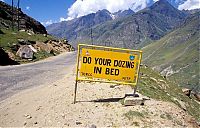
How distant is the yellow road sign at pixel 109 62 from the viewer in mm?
15703

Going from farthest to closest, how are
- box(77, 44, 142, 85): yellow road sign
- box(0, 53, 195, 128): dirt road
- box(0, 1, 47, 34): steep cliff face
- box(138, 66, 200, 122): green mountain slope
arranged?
box(0, 1, 47, 34): steep cliff face, box(138, 66, 200, 122): green mountain slope, box(77, 44, 142, 85): yellow road sign, box(0, 53, 195, 128): dirt road

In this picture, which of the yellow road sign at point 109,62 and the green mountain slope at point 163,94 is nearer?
the yellow road sign at point 109,62

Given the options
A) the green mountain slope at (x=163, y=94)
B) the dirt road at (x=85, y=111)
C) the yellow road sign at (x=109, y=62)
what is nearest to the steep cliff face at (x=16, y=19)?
the green mountain slope at (x=163, y=94)

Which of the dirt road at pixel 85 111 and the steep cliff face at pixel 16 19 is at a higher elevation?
the steep cliff face at pixel 16 19

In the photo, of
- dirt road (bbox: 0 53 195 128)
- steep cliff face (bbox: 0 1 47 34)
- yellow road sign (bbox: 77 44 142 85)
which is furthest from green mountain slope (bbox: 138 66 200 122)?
steep cliff face (bbox: 0 1 47 34)

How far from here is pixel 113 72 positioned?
16.0 metres

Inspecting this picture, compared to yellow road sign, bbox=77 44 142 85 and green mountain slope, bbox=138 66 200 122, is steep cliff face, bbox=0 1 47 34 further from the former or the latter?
yellow road sign, bbox=77 44 142 85

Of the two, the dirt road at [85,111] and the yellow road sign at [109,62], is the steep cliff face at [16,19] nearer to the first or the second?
the dirt road at [85,111]

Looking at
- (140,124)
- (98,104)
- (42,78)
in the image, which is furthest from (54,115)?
(42,78)

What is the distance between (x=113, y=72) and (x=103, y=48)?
134 centimetres

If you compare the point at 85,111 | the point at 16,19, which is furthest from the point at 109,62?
the point at 16,19

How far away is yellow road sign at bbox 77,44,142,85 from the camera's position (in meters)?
15.7

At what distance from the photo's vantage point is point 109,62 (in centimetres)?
1590

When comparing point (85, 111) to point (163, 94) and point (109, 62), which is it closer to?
point (109, 62)
